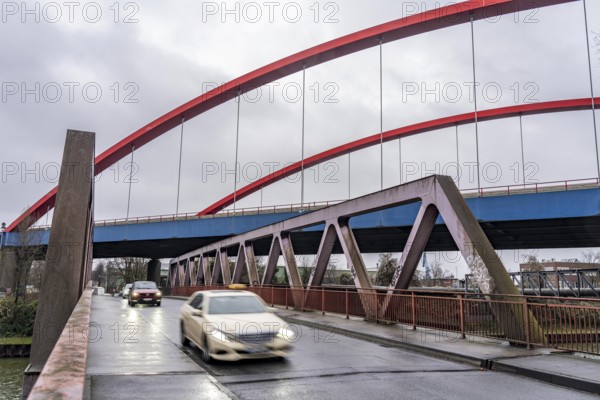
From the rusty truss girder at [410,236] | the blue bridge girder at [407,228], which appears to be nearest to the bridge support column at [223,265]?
the blue bridge girder at [407,228]

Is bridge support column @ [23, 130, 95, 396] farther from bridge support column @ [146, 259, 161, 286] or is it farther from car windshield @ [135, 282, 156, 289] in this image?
bridge support column @ [146, 259, 161, 286]

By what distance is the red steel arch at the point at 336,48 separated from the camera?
104 feet

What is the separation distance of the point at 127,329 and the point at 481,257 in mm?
11336

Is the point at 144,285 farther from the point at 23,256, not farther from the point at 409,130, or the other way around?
the point at 409,130

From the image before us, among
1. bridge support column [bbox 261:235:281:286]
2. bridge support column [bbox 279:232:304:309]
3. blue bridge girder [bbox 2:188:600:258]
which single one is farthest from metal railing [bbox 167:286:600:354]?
blue bridge girder [bbox 2:188:600:258]

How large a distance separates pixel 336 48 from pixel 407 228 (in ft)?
48.5

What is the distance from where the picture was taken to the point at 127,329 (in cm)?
1585

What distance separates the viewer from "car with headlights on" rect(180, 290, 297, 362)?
9.37 m

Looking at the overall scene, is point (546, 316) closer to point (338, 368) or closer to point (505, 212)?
point (338, 368)

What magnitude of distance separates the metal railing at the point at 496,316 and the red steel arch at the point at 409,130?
111 feet

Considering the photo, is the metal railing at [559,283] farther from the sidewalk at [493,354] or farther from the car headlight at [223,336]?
the car headlight at [223,336]

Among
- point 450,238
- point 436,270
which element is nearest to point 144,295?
point 450,238

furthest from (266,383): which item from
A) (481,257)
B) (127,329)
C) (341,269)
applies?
(341,269)

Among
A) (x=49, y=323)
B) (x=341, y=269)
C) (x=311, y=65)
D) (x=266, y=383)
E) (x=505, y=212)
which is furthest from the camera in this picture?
(x=341, y=269)
